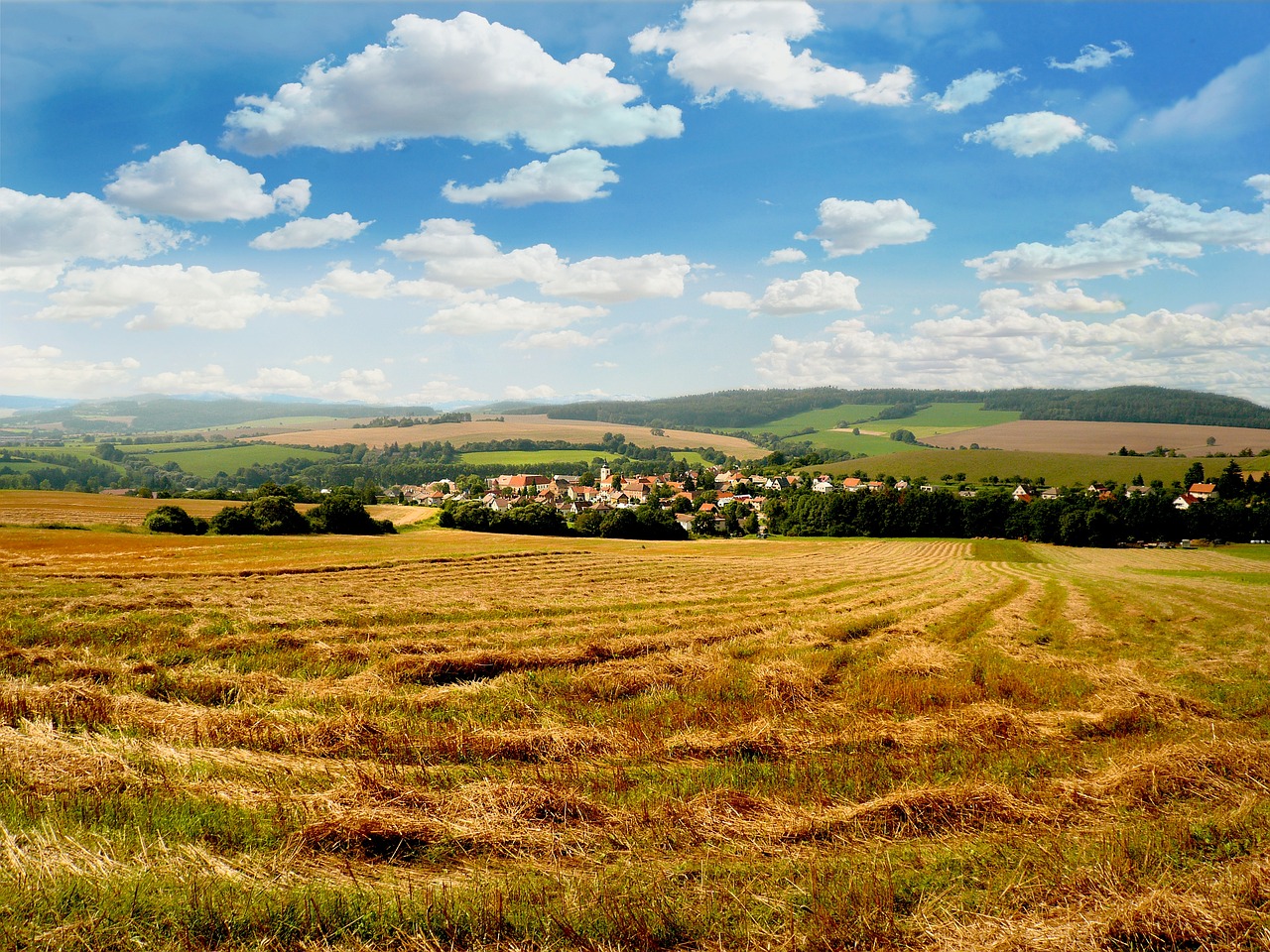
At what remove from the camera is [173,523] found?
161ft

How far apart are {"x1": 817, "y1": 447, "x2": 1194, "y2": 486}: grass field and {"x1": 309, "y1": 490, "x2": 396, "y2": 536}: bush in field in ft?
352

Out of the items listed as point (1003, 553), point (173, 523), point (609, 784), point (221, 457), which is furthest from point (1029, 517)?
point (221, 457)

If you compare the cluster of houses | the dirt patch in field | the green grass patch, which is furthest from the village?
the dirt patch in field

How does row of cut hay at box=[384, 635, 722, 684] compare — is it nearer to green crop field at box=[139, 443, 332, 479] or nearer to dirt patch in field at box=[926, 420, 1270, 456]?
dirt patch in field at box=[926, 420, 1270, 456]

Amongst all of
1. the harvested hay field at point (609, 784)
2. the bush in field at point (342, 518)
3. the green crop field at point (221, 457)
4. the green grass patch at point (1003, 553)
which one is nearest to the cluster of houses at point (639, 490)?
the green crop field at point (221, 457)

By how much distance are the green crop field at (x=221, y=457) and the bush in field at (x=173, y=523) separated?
129 m

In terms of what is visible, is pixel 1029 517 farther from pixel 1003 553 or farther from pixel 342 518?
pixel 342 518

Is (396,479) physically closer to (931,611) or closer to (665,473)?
(665,473)

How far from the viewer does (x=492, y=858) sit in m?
4.46

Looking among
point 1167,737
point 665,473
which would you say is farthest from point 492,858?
point 665,473

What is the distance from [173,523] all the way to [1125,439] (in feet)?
616

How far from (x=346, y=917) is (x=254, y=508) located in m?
59.0

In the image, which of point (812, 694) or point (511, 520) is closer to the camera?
point (812, 694)

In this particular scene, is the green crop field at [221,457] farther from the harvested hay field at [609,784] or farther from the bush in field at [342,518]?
the harvested hay field at [609,784]
